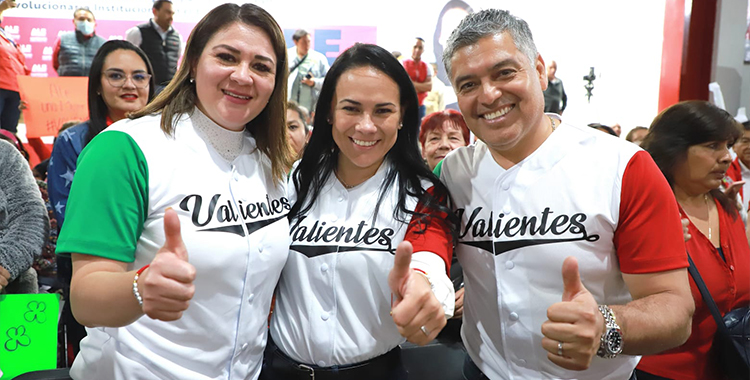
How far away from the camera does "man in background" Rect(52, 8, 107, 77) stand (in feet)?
19.6

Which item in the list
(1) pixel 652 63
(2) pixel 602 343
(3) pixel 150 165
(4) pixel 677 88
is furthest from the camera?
(1) pixel 652 63

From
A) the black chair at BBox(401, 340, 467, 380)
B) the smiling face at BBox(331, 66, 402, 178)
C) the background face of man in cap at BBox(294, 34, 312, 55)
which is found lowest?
the black chair at BBox(401, 340, 467, 380)

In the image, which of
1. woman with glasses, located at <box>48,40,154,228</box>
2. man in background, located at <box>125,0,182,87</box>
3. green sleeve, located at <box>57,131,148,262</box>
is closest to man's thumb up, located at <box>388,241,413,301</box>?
green sleeve, located at <box>57,131,148,262</box>

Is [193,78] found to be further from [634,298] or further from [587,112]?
[587,112]

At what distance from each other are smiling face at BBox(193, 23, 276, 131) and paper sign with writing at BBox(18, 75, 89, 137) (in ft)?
13.9

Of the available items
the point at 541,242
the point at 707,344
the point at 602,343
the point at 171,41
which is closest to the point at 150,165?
the point at 541,242

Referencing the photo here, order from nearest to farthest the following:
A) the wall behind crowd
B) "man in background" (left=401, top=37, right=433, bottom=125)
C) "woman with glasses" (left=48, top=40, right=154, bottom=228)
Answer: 1. "woman with glasses" (left=48, top=40, right=154, bottom=228)
2. the wall behind crowd
3. "man in background" (left=401, top=37, right=433, bottom=125)

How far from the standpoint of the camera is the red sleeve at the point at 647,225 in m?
1.49

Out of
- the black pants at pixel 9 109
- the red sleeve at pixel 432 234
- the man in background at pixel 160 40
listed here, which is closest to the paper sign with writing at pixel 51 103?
the black pants at pixel 9 109

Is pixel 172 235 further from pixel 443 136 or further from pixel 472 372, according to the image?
pixel 443 136

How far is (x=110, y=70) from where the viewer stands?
2.94 m

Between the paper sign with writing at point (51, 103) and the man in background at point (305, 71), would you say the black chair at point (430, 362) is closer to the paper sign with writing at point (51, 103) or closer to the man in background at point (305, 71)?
the paper sign with writing at point (51, 103)

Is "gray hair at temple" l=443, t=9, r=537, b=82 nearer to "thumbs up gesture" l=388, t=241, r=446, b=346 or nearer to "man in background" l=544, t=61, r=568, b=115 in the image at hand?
"thumbs up gesture" l=388, t=241, r=446, b=346

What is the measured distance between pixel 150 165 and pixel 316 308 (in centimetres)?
66
